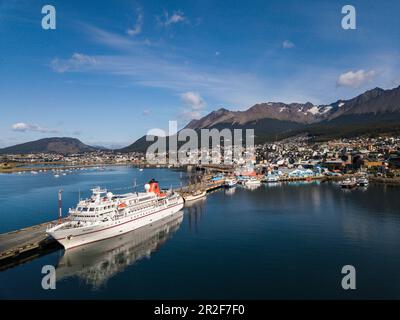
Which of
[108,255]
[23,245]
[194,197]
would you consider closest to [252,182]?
[194,197]

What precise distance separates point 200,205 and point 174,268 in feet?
51.7

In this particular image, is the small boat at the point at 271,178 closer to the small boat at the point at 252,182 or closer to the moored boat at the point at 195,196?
the small boat at the point at 252,182

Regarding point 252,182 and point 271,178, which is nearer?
point 252,182

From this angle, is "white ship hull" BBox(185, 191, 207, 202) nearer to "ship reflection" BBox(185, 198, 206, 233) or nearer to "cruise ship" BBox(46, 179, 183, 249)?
"ship reflection" BBox(185, 198, 206, 233)

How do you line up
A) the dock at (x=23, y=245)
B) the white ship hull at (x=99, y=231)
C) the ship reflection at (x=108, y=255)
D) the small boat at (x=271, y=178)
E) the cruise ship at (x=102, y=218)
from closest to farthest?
1. the ship reflection at (x=108, y=255)
2. the dock at (x=23, y=245)
3. the white ship hull at (x=99, y=231)
4. the cruise ship at (x=102, y=218)
5. the small boat at (x=271, y=178)

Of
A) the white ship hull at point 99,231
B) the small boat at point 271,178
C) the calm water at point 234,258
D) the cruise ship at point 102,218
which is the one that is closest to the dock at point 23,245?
the calm water at point 234,258

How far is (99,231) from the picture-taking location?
55.1 feet

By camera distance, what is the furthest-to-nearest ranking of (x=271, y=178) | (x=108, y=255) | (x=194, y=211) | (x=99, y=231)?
(x=271, y=178) < (x=194, y=211) < (x=99, y=231) < (x=108, y=255)

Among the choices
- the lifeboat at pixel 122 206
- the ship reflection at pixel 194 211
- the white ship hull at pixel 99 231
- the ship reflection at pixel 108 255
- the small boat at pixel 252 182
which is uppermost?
the lifeboat at pixel 122 206

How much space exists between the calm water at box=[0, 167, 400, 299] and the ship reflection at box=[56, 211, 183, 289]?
0.13 feet

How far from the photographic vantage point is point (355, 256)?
14430 millimetres

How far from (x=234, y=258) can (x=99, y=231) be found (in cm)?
714

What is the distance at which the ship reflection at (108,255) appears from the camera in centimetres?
1296

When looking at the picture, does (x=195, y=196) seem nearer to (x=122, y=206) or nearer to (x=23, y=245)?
(x=122, y=206)
